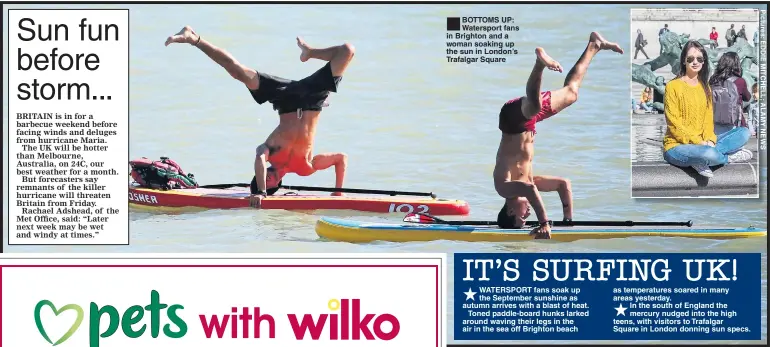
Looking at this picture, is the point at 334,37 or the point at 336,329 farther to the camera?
the point at 334,37

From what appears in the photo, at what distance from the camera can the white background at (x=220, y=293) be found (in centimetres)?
1181

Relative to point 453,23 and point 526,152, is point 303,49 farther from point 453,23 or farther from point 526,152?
point 526,152

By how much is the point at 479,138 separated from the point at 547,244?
1.06 m

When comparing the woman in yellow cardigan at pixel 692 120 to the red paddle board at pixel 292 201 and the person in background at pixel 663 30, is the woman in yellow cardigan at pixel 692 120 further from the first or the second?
the red paddle board at pixel 292 201

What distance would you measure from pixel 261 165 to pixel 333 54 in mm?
1089

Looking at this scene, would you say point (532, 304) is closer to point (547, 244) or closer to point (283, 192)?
point (547, 244)

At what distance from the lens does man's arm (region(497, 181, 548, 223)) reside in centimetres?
1372

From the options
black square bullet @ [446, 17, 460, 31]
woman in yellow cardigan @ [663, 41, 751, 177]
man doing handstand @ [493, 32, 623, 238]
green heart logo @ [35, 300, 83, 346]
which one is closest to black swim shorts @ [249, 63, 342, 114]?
black square bullet @ [446, 17, 460, 31]

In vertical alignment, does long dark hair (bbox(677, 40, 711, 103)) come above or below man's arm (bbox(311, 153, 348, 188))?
above

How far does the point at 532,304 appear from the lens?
1327cm

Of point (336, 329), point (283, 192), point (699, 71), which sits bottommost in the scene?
point (336, 329)

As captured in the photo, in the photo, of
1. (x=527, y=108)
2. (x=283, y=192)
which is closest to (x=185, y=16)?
(x=283, y=192)

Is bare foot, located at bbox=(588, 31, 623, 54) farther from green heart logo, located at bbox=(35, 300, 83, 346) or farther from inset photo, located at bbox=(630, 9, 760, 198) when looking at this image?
green heart logo, located at bbox=(35, 300, 83, 346)
